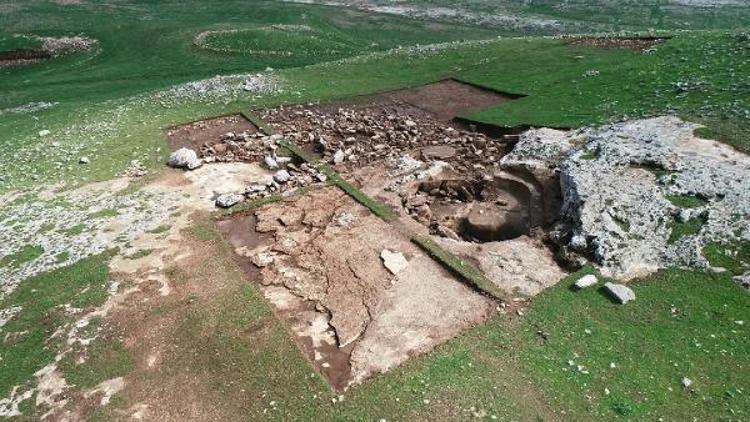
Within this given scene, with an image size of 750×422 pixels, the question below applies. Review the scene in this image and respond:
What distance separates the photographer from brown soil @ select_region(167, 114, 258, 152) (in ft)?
77.3

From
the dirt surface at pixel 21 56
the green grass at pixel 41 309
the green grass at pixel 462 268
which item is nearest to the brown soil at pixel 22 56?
the dirt surface at pixel 21 56

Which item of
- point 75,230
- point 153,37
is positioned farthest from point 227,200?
point 153,37

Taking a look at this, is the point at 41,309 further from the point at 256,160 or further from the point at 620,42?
the point at 620,42

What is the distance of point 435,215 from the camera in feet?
60.5

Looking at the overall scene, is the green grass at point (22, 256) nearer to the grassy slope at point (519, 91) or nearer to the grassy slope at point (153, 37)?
the grassy slope at point (519, 91)

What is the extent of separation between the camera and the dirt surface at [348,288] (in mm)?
12297

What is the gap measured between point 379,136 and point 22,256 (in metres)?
14.4

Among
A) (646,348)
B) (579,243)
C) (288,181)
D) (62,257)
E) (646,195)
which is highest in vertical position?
(646,195)

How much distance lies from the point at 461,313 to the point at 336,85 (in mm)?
20544

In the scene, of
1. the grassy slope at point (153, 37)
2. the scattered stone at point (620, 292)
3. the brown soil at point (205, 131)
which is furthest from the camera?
the grassy slope at point (153, 37)

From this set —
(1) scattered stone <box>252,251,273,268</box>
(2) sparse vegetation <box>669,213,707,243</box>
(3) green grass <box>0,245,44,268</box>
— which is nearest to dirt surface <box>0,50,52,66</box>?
(3) green grass <box>0,245,44,268</box>

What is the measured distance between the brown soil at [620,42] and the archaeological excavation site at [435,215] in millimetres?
14014

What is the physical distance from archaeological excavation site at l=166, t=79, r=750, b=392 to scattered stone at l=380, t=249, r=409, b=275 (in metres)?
0.05

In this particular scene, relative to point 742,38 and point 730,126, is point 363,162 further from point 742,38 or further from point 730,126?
point 742,38
